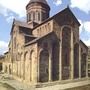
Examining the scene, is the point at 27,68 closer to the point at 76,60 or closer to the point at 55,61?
the point at 55,61

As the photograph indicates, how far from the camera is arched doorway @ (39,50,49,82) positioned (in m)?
23.6

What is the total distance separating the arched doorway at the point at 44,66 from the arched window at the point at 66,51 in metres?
3.41

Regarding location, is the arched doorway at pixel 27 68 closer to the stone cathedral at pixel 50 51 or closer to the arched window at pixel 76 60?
the stone cathedral at pixel 50 51

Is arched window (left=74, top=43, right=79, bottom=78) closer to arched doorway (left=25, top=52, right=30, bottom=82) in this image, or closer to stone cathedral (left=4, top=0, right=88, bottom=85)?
stone cathedral (left=4, top=0, right=88, bottom=85)

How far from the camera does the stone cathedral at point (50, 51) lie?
78.2 ft

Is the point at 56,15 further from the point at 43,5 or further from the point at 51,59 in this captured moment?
the point at 43,5

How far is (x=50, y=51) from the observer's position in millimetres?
24594

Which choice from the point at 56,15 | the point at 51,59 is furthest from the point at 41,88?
the point at 56,15

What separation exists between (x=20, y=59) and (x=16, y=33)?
5361mm

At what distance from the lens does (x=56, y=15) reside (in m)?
26.2

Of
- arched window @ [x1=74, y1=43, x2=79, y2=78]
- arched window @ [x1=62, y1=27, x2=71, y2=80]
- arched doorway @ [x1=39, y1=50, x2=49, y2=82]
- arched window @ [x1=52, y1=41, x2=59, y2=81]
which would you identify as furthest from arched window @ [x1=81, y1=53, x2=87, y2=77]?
arched doorway @ [x1=39, y1=50, x2=49, y2=82]

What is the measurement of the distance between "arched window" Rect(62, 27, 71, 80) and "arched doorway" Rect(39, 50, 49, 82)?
341cm

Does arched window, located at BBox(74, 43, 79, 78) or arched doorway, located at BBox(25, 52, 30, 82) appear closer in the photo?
arched doorway, located at BBox(25, 52, 30, 82)

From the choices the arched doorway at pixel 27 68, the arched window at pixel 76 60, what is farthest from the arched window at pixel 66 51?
the arched doorway at pixel 27 68
